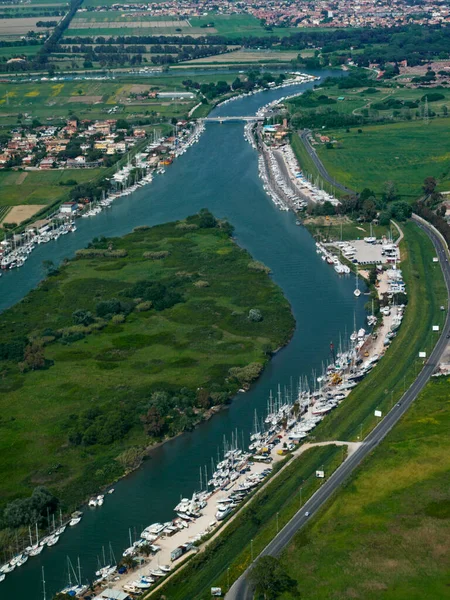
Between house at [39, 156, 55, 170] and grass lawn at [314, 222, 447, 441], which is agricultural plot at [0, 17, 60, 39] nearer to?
house at [39, 156, 55, 170]

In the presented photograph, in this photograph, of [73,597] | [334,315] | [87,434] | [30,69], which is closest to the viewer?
[73,597]

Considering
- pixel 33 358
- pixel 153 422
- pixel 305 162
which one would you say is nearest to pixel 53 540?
pixel 153 422

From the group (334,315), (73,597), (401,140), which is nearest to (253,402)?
(334,315)

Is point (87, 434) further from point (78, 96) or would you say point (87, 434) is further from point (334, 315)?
point (78, 96)

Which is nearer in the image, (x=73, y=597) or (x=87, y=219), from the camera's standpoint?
(x=73, y=597)

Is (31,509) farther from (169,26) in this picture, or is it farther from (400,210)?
(169,26)

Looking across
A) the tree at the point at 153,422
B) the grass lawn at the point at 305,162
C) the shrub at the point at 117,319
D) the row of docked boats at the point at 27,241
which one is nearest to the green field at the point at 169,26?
the grass lawn at the point at 305,162
